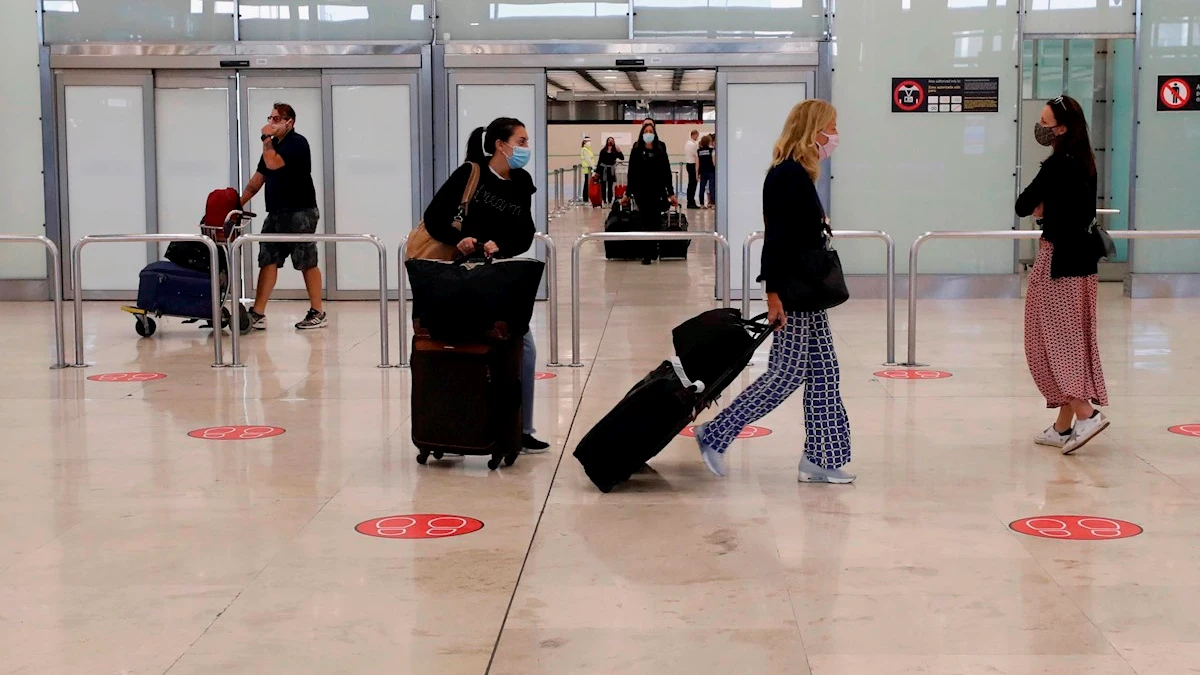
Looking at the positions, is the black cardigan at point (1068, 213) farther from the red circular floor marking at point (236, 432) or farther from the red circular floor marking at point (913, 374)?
the red circular floor marking at point (236, 432)

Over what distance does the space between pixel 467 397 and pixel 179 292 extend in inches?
214

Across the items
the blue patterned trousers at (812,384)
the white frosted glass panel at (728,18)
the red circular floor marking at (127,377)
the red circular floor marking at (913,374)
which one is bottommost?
the red circular floor marking at (127,377)

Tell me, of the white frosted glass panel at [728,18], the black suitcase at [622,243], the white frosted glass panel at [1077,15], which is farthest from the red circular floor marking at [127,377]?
the black suitcase at [622,243]

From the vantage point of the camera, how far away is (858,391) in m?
8.34

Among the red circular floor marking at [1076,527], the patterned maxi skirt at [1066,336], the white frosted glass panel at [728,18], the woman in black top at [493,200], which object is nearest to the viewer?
the red circular floor marking at [1076,527]

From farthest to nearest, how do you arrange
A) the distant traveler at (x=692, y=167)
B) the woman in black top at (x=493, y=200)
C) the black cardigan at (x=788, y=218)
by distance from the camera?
the distant traveler at (x=692, y=167), the woman in black top at (x=493, y=200), the black cardigan at (x=788, y=218)

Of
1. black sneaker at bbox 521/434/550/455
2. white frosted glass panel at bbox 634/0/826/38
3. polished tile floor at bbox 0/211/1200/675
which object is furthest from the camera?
white frosted glass panel at bbox 634/0/826/38

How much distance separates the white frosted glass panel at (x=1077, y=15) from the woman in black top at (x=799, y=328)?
351 inches

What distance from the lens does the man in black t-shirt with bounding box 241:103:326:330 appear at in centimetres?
1109

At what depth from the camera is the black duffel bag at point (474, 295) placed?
5984 mm

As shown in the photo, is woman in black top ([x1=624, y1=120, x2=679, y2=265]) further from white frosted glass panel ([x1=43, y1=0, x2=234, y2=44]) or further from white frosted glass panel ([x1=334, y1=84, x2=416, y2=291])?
white frosted glass panel ([x1=43, y1=0, x2=234, y2=44])

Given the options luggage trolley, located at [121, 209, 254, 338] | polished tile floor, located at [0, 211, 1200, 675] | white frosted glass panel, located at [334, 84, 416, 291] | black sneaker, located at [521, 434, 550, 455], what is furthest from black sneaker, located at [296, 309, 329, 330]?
black sneaker, located at [521, 434, 550, 455]

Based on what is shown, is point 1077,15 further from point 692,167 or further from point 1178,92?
point 692,167

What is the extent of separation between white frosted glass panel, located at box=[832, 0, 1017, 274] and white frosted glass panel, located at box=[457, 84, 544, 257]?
9.79ft
